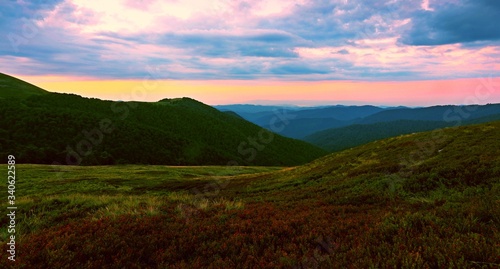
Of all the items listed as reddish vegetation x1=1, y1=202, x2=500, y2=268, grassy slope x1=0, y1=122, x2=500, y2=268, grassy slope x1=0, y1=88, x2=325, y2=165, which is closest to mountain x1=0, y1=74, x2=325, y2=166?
grassy slope x1=0, y1=88, x2=325, y2=165

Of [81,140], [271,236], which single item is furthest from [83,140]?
[271,236]

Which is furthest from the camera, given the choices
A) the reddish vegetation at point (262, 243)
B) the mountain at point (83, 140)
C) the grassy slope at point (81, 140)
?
the mountain at point (83, 140)

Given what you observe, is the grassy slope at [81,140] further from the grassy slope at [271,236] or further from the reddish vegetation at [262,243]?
the reddish vegetation at [262,243]

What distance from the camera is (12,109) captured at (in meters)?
149

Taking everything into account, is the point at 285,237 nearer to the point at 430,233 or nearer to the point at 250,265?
the point at 250,265

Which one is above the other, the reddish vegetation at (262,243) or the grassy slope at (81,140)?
the reddish vegetation at (262,243)

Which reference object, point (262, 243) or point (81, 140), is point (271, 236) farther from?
point (81, 140)

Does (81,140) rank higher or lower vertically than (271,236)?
lower

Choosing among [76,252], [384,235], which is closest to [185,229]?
[76,252]

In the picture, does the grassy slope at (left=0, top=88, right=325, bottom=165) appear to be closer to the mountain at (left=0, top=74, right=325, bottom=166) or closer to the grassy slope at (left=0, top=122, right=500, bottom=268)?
the mountain at (left=0, top=74, right=325, bottom=166)

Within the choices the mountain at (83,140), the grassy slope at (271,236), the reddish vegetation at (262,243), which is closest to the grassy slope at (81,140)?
the mountain at (83,140)

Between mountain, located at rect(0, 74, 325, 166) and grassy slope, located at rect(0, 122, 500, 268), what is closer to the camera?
grassy slope, located at rect(0, 122, 500, 268)

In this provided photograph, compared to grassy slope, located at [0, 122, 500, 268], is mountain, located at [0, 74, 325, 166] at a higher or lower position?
lower

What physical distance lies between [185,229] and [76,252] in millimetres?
3108
